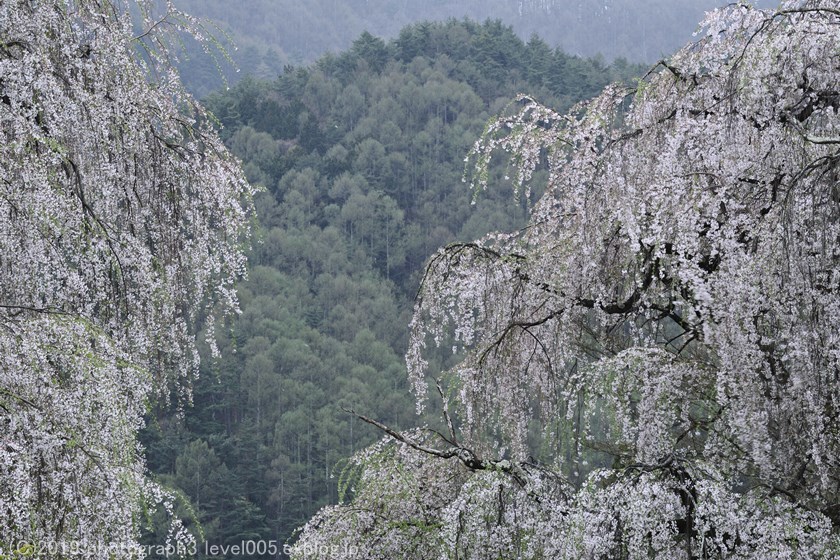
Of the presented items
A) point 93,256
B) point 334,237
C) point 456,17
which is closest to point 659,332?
point 93,256

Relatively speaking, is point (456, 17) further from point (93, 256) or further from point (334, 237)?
point (93, 256)

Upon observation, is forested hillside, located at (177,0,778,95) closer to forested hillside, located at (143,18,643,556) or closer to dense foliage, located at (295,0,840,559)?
forested hillside, located at (143,18,643,556)

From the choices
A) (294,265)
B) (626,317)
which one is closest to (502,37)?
(294,265)

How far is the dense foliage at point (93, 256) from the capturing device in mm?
2510

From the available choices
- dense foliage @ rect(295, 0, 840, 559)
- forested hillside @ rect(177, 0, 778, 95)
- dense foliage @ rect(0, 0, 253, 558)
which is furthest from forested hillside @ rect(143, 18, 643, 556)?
dense foliage @ rect(0, 0, 253, 558)

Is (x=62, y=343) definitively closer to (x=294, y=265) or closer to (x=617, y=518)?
(x=617, y=518)

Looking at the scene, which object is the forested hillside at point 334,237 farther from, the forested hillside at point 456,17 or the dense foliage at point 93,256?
the dense foliage at point 93,256

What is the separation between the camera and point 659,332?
439 centimetres

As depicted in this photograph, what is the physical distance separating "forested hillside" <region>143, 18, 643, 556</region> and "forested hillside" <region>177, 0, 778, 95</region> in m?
25.7

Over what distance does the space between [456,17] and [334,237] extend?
53.0m

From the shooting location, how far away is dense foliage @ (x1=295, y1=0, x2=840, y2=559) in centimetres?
287

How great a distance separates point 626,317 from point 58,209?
235 cm

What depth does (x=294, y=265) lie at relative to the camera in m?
69.4

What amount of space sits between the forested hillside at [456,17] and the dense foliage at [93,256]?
105610 mm
